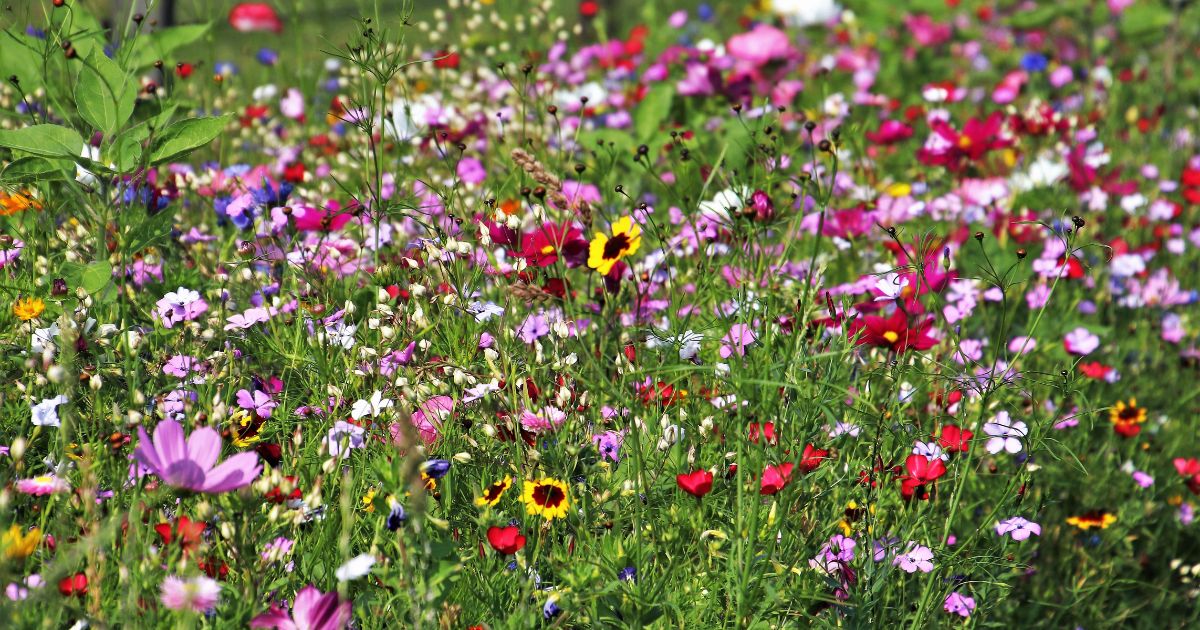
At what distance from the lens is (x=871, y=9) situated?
5711 millimetres

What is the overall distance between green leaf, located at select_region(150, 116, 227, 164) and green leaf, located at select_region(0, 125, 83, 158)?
0.14 metres

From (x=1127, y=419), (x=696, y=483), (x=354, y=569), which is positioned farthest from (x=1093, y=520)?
(x=354, y=569)

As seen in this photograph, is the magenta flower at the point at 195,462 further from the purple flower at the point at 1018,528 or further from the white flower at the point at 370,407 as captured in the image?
the purple flower at the point at 1018,528

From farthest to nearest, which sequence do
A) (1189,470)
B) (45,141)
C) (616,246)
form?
(1189,470) < (45,141) < (616,246)

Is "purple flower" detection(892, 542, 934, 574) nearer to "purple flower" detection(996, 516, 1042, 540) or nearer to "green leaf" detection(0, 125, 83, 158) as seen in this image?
"purple flower" detection(996, 516, 1042, 540)

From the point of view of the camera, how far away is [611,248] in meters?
1.76

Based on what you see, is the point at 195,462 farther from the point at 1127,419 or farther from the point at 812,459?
the point at 1127,419

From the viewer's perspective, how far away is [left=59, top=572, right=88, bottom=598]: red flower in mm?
1329

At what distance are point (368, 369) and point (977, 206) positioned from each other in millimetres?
1966

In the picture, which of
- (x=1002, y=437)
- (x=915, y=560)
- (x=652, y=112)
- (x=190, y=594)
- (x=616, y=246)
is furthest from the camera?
(x=652, y=112)

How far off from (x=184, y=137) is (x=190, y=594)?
1.24m

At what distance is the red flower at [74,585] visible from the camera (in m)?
1.33

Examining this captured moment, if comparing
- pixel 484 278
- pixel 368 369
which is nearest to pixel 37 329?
pixel 368 369

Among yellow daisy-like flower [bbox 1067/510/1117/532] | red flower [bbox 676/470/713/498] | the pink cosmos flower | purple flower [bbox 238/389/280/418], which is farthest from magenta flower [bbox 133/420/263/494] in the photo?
yellow daisy-like flower [bbox 1067/510/1117/532]
